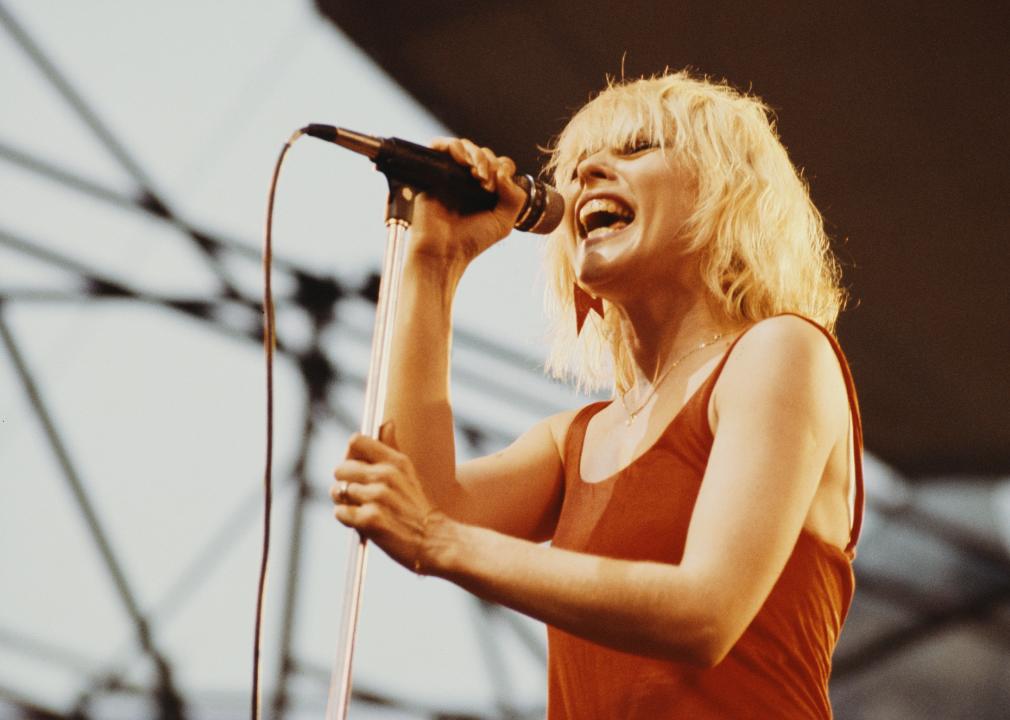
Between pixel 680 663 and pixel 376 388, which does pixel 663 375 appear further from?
pixel 376 388

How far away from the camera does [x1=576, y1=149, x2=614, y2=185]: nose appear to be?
1548 millimetres

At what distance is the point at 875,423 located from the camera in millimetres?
4523

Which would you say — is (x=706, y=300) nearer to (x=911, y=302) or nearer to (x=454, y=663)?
(x=454, y=663)

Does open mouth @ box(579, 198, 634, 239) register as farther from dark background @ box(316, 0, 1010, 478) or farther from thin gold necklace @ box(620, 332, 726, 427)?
dark background @ box(316, 0, 1010, 478)

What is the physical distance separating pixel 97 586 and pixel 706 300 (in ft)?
5.47

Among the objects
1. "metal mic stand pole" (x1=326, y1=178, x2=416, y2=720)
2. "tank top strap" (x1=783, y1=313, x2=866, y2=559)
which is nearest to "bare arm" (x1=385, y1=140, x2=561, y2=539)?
"metal mic stand pole" (x1=326, y1=178, x2=416, y2=720)

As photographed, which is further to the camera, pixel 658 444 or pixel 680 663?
pixel 658 444

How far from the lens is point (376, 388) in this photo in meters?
1.01

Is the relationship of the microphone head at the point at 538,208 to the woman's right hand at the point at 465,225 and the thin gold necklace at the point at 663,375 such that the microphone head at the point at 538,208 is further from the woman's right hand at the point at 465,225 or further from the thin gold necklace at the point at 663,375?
the thin gold necklace at the point at 663,375

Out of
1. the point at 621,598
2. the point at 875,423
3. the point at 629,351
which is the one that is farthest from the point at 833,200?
the point at 621,598

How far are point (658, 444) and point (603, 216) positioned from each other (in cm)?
39

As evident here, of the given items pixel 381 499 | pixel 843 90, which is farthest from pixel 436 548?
pixel 843 90

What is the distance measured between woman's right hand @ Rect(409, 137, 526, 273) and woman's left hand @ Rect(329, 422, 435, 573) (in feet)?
1.23

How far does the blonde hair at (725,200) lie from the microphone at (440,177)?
9.8 inches
